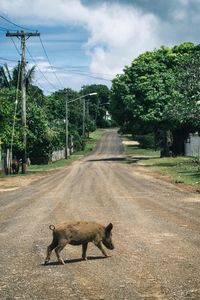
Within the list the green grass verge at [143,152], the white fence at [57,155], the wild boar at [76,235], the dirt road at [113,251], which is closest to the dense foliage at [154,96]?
the white fence at [57,155]

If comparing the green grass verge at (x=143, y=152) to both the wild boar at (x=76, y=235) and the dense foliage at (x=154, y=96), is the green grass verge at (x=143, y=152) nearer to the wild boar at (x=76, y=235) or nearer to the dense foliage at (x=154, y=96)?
the dense foliage at (x=154, y=96)

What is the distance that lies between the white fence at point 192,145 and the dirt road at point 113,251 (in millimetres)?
35397

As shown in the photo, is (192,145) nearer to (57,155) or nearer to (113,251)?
(57,155)

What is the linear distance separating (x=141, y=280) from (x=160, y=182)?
22201 millimetres

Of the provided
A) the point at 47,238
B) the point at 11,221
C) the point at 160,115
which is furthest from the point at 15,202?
the point at 160,115

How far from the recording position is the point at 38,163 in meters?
63.9

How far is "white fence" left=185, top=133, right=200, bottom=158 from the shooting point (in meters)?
57.4

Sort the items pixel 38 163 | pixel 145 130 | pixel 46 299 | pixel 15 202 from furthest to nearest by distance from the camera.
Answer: pixel 38 163 < pixel 145 130 < pixel 15 202 < pixel 46 299

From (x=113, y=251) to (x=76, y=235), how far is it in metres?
1.56

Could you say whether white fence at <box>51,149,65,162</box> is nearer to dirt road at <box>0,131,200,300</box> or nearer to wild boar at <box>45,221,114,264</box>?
dirt road at <box>0,131,200,300</box>

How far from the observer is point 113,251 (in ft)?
37.1

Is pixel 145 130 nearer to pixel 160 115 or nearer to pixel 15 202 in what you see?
pixel 160 115

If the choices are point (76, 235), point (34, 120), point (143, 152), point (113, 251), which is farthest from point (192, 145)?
point (76, 235)

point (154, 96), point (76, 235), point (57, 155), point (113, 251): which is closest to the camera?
point (76, 235)
